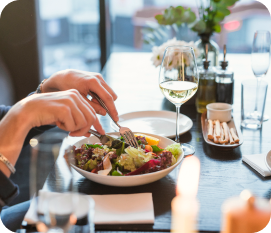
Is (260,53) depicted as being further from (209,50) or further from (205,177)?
(205,177)

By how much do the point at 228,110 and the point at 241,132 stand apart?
0.11 meters

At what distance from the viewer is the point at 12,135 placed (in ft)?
2.64

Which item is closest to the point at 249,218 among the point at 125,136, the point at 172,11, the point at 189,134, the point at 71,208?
the point at 71,208

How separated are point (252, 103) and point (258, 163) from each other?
447 millimetres

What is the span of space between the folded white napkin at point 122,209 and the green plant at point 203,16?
137 cm

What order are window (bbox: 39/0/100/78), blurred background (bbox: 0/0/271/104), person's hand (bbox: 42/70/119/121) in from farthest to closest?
window (bbox: 39/0/100/78)
blurred background (bbox: 0/0/271/104)
person's hand (bbox: 42/70/119/121)

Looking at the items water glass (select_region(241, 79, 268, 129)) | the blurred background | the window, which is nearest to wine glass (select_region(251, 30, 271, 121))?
water glass (select_region(241, 79, 268, 129))

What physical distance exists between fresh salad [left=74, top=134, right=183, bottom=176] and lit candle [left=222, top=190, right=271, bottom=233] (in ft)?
1.33

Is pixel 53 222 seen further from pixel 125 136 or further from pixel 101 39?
pixel 101 39

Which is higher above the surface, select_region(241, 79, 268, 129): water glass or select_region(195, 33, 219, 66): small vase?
select_region(195, 33, 219, 66): small vase

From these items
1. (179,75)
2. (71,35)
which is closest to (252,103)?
(179,75)

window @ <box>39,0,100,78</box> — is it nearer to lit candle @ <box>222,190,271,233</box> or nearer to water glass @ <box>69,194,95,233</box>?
water glass @ <box>69,194,95,233</box>

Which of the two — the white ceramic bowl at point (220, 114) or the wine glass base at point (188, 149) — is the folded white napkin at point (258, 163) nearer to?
the wine glass base at point (188, 149)

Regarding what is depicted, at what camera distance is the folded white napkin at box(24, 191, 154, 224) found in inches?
27.2
